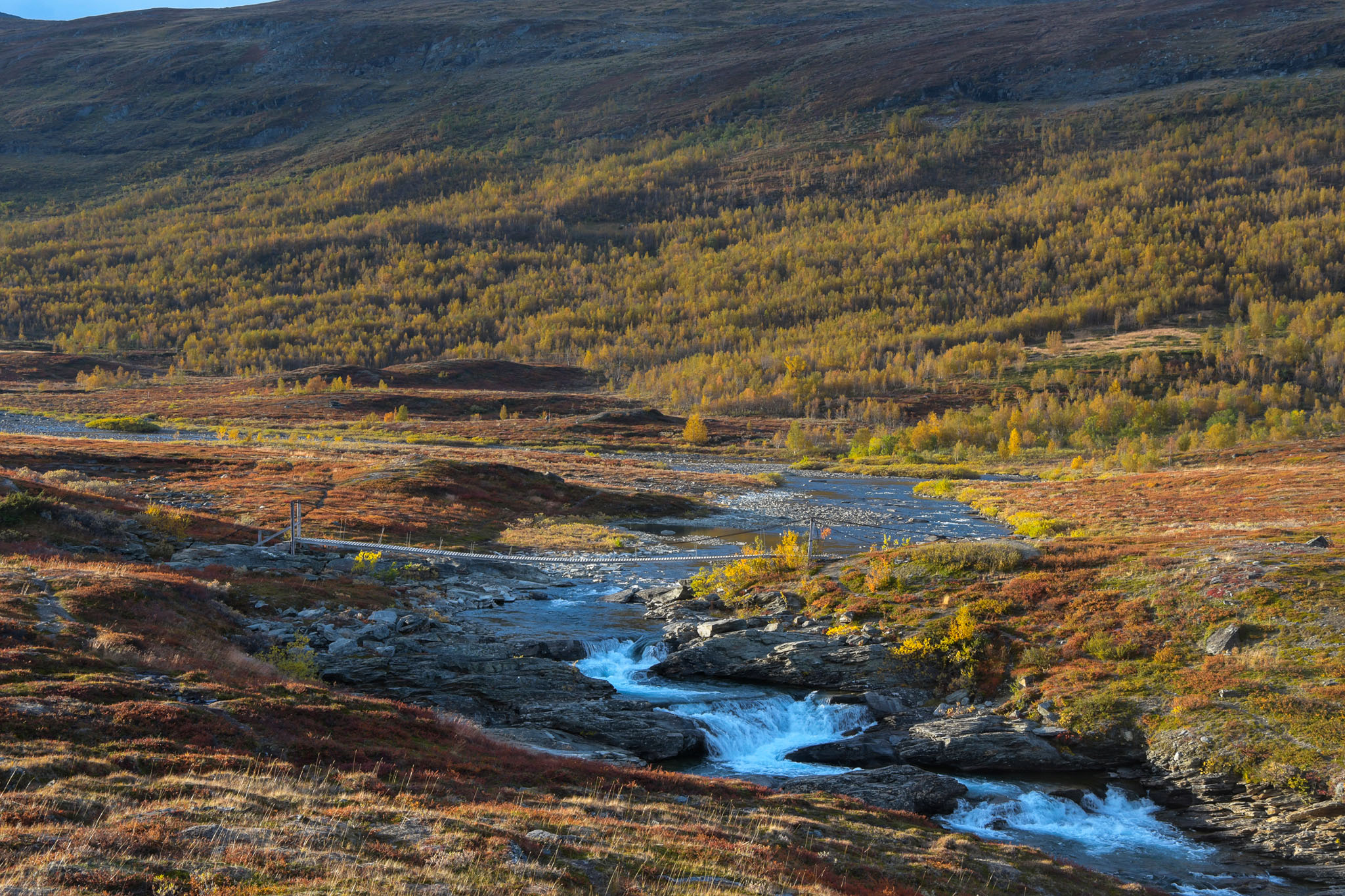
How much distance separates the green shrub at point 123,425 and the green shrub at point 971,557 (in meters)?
92.9

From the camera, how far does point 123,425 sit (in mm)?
99250

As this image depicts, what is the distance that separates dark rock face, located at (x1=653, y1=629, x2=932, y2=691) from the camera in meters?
24.4

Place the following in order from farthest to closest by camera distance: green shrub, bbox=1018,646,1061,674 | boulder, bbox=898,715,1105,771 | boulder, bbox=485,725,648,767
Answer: green shrub, bbox=1018,646,1061,674
boulder, bbox=898,715,1105,771
boulder, bbox=485,725,648,767

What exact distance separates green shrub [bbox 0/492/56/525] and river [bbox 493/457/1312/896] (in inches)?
572

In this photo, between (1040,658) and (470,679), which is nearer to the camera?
(470,679)

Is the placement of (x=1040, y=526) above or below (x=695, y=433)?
above

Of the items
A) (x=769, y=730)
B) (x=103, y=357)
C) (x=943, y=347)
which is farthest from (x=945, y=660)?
(x=103, y=357)

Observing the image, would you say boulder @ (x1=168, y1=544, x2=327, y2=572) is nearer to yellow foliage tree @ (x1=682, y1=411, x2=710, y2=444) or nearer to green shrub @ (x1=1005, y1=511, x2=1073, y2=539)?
green shrub @ (x1=1005, y1=511, x2=1073, y2=539)

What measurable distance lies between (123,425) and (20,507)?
263 feet

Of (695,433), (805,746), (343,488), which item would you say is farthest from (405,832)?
(695,433)

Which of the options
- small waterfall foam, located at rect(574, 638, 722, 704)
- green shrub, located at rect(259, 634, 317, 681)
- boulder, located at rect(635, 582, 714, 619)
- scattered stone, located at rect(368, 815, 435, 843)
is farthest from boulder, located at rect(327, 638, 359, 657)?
scattered stone, located at rect(368, 815, 435, 843)

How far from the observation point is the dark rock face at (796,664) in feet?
80.0

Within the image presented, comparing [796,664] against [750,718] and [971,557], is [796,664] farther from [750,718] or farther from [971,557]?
[971,557]

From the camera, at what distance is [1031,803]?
18.4 meters
